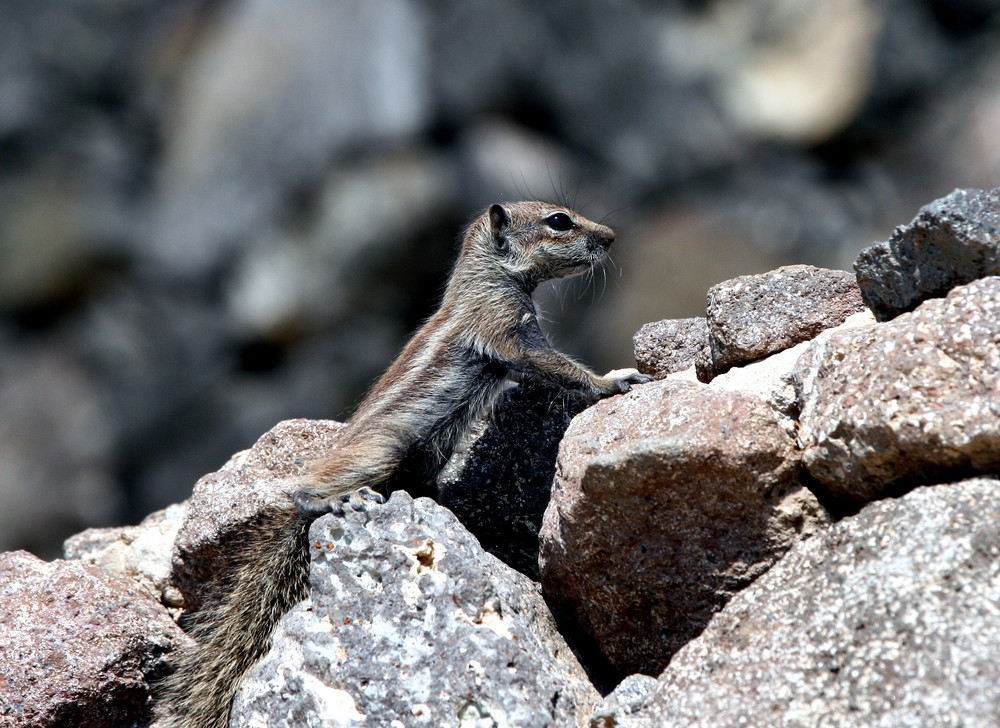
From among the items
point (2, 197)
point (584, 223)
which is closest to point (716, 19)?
point (2, 197)

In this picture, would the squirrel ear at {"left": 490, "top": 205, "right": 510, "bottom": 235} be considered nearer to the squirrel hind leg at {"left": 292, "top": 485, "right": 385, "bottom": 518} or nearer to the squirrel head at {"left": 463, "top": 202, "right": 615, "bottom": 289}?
the squirrel head at {"left": 463, "top": 202, "right": 615, "bottom": 289}

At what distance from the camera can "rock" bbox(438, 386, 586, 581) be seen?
19.3ft

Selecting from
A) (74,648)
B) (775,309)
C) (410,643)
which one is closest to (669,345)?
(775,309)

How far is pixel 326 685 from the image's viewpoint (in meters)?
4.41

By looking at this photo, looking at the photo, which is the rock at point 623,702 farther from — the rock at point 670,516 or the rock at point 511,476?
the rock at point 511,476

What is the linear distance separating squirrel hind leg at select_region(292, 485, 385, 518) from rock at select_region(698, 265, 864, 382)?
1.87m

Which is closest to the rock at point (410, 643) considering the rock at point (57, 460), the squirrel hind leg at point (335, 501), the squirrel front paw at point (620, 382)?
the squirrel hind leg at point (335, 501)

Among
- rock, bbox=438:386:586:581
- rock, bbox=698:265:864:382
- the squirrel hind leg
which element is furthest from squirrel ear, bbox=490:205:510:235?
the squirrel hind leg

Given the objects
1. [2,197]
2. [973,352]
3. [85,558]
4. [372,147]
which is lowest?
[973,352]

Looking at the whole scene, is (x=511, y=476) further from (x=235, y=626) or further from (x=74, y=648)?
(x=74, y=648)

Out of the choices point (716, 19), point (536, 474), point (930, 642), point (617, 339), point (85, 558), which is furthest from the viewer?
point (716, 19)

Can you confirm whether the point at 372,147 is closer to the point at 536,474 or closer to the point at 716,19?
the point at 716,19

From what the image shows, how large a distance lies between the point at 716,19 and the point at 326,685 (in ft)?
82.1

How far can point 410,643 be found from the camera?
174 inches
